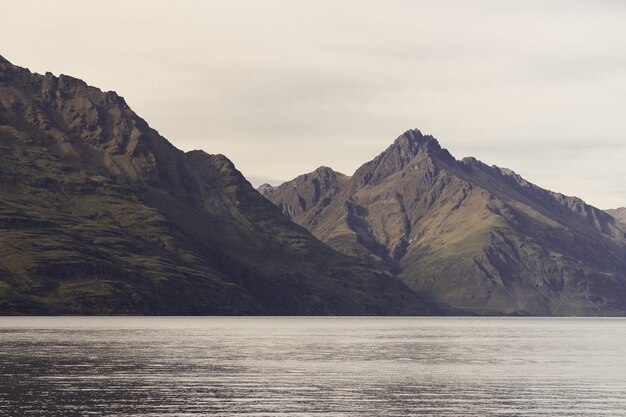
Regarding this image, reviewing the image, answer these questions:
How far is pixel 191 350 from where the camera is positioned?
183 m

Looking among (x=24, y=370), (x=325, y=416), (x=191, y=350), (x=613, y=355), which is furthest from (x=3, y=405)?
(x=613, y=355)

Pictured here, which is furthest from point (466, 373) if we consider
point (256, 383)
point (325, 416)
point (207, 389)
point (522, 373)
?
point (325, 416)

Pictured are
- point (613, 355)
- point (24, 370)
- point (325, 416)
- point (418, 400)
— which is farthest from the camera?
point (613, 355)

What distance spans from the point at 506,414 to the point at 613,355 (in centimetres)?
10153

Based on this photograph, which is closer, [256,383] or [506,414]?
[506,414]

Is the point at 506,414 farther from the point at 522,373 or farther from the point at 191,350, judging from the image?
the point at 191,350

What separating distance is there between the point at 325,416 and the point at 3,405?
2870 cm

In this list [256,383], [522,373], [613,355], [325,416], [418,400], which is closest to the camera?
[325,416]

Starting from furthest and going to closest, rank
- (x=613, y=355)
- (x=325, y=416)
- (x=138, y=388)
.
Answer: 1. (x=613, y=355)
2. (x=138, y=388)
3. (x=325, y=416)

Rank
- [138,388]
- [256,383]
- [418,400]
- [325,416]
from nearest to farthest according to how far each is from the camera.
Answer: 1. [325,416]
2. [418,400]
3. [138,388]
4. [256,383]

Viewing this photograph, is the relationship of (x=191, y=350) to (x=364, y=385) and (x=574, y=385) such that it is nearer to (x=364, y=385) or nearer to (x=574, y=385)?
(x=364, y=385)

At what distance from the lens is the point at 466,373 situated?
436 ft

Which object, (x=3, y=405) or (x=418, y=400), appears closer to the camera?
(x=3, y=405)

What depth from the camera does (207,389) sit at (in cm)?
10500
